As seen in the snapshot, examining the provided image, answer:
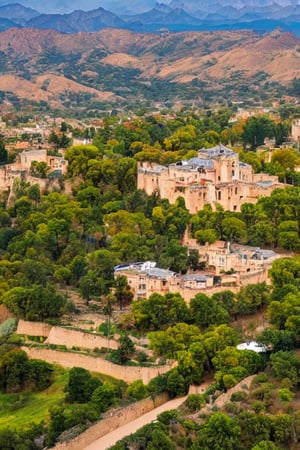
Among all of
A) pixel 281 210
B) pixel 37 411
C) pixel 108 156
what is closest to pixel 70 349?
pixel 37 411

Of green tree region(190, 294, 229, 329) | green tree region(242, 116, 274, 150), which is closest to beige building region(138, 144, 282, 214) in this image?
green tree region(190, 294, 229, 329)

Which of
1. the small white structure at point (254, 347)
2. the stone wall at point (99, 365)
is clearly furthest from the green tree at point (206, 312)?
the stone wall at point (99, 365)

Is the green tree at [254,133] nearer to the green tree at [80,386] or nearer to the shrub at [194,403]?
the green tree at [80,386]

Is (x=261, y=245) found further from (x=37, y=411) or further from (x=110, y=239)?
(x=37, y=411)

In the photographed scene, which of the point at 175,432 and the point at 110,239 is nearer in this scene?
the point at 175,432

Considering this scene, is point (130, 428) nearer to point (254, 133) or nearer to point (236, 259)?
point (236, 259)

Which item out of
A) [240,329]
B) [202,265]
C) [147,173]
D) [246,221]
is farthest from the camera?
[147,173]

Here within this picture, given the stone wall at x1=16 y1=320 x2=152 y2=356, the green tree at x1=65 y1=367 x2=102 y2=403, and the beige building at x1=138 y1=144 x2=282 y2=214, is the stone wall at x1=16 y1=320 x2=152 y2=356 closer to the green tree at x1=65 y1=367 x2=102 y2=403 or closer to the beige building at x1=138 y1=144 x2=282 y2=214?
the green tree at x1=65 y1=367 x2=102 y2=403
